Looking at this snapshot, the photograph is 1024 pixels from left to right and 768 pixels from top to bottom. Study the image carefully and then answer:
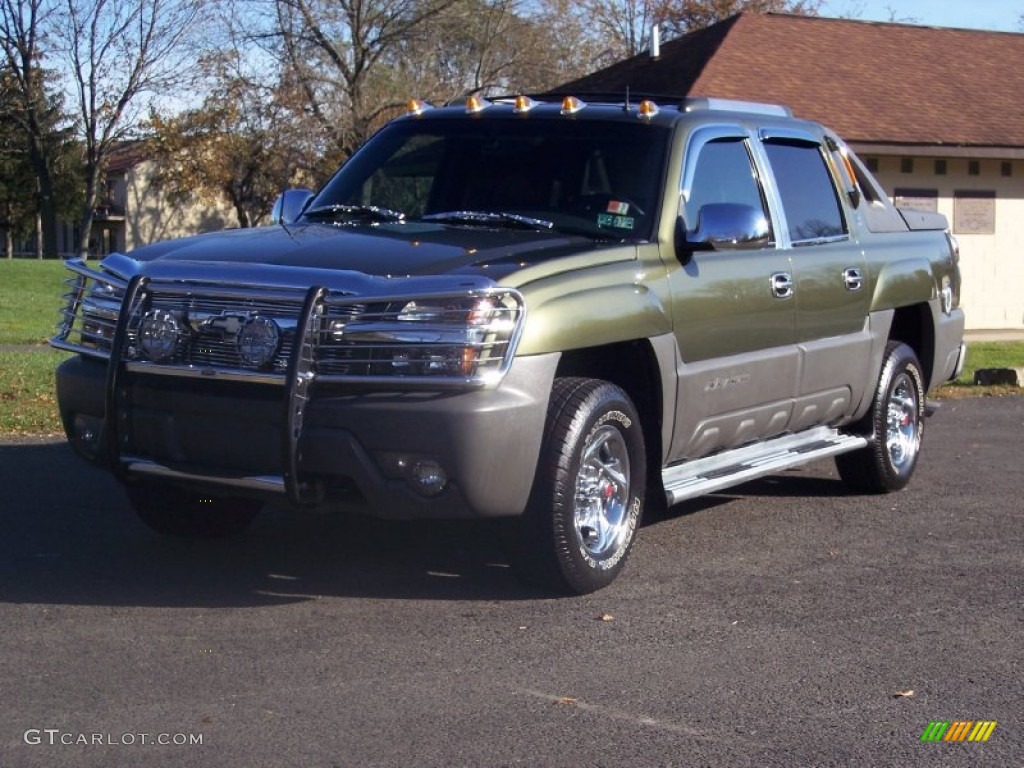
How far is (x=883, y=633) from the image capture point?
5.51 metres

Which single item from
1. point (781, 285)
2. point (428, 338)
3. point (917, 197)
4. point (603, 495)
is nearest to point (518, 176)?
point (781, 285)

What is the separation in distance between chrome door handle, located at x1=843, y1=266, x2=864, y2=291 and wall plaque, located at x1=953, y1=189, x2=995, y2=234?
562 inches

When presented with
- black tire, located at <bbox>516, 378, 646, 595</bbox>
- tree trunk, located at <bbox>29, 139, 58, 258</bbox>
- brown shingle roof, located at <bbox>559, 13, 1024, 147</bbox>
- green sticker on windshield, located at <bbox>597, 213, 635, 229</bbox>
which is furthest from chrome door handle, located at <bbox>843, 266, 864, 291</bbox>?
tree trunk, located at <bbox>29, 139, 58, 258</bbox>

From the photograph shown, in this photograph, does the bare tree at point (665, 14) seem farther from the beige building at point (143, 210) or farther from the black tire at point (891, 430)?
the black tire at point (891, 430)

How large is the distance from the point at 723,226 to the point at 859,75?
16243mm

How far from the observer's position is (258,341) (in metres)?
5.43

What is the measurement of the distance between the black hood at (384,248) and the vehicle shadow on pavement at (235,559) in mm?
1082

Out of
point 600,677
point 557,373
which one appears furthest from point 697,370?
point 600,677

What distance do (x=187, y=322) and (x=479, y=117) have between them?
7.38 ft

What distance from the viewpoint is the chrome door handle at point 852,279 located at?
7777 mm

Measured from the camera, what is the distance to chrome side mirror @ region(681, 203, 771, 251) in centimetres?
638

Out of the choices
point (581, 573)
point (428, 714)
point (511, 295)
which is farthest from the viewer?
point (581, 573)

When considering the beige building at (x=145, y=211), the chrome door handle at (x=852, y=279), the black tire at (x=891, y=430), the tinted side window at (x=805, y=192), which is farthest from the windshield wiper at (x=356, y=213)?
the beige building at (x=145, y=211)

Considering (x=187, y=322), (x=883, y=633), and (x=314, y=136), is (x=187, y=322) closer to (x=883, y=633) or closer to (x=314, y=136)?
(x=883, y=633)
